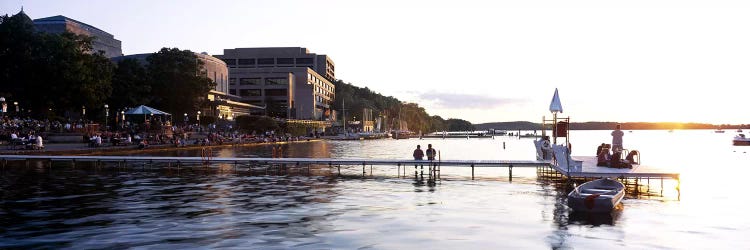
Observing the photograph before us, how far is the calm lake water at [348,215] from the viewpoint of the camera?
20.1 metres

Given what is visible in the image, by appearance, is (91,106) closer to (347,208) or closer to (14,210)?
(14,210)

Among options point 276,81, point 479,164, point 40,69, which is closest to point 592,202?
point 479,164

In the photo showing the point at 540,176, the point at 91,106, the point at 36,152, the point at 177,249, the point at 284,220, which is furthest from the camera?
the point at 91,106

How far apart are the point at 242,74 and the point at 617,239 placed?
181 m

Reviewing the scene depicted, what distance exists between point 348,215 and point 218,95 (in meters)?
130

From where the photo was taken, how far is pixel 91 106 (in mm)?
85688

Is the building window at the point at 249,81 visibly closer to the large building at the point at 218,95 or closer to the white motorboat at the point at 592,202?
the large building at the point at 218,95

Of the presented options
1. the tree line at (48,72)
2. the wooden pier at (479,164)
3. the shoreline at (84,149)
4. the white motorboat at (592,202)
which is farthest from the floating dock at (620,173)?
the tree line at (48,72)

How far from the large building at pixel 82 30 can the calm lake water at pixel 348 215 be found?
354 feet

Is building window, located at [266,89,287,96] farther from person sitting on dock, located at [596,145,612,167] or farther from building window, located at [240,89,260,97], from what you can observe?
person sitting on dock, located at [596,145,612,167]

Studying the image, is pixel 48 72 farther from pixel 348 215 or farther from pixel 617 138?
pixel 617 138

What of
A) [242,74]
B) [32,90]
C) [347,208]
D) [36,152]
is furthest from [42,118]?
[242,74]

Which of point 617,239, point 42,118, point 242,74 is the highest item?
point 242,74

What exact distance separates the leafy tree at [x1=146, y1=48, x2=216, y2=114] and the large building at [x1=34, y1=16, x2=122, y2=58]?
996 inches
